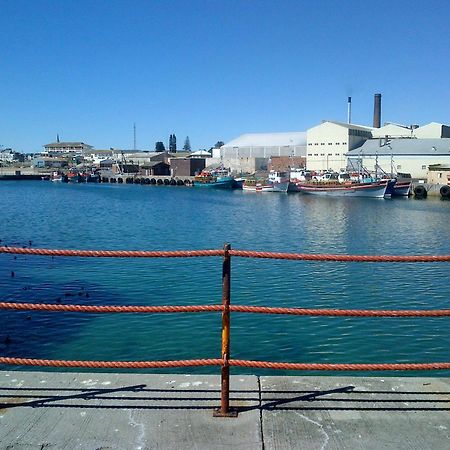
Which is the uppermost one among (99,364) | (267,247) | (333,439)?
(99,364)

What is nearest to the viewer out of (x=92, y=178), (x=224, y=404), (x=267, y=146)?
(x=224, y=404)

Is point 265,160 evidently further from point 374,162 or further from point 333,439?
point 333,439

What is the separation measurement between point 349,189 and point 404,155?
1857 centimetres

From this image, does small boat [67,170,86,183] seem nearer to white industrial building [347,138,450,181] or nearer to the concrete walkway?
white industrial building [347,138,450,181]

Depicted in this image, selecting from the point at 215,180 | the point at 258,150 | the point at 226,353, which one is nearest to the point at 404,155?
the point at 215,180

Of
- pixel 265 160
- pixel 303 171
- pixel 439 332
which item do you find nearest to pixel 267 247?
pixel 439 332

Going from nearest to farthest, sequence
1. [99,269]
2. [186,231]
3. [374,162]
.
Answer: [99,269] < [186,231] < [374,162]

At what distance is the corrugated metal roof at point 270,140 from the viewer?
114 metres

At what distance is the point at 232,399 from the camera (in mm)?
4195

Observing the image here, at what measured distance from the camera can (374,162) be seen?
8700 cm

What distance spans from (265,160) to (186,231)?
270ft

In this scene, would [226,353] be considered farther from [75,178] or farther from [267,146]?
[75,178]

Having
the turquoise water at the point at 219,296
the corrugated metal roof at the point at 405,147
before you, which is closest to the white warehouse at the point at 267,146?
the corrugated metal roof at the point at 405,147

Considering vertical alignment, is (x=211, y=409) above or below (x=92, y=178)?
above
